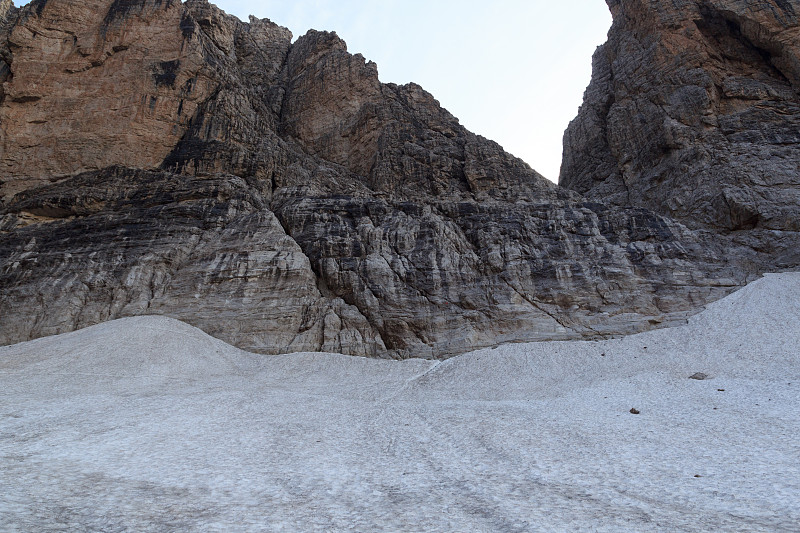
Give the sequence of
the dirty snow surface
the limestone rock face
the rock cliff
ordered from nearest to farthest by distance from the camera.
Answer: the dirty snow surface → the rock cliff → the limestone rock face

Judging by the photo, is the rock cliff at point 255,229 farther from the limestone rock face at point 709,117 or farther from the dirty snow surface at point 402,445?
the dirty snow surface at point 402,445

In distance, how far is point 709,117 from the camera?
1368 inches

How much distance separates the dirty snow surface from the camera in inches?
193

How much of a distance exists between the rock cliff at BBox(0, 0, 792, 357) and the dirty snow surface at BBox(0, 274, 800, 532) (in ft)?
16.2

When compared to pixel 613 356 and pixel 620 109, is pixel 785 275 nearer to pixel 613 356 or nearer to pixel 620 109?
pixel 613 356

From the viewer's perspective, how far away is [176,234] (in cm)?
2628

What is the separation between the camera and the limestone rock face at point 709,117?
30.6 metres

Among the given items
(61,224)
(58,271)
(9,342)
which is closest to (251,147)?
(61,224)

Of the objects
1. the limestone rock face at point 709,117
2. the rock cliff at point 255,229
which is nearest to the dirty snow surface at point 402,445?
the rock cliff at point 255,229

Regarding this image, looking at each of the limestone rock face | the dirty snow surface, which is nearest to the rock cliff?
the limestone rock face

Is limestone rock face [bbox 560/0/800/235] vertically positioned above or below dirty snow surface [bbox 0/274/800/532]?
above

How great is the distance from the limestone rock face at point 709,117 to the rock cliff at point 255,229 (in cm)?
468

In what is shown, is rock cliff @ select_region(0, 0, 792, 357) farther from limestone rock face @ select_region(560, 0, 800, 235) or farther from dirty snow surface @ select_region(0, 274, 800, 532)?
dirty snow surface @ select_region(0, 274, 800, 532)

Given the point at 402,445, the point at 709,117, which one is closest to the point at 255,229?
the point at 402,445
